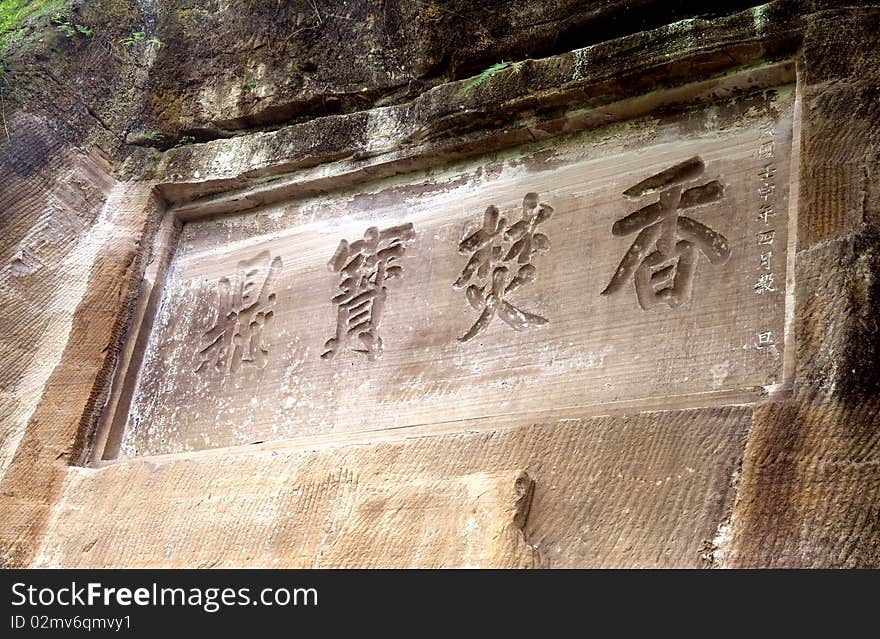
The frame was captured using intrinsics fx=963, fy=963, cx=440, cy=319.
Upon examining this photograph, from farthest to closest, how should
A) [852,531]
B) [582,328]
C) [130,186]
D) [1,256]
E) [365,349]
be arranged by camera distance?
1. [130,186]
2. [1,256]
3. [365,349]
4. [582,328]
5. [852,531]

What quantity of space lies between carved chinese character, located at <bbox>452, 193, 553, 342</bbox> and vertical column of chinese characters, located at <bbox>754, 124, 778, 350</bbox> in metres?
0.74

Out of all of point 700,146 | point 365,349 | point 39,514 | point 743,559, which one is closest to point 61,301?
point 39,514

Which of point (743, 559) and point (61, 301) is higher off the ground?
point (61, 301)

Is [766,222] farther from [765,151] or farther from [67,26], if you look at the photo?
[67,26]

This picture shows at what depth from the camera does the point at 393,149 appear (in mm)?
3951

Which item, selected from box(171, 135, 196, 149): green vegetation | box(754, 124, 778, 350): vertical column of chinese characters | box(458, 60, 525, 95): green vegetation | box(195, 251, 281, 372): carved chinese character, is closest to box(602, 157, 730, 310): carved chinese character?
box(754, 124, 778, 350): vertical column of chinese characters

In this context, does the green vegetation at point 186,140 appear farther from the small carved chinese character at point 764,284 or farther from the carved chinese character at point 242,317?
the small carved chinese character at point 764,284

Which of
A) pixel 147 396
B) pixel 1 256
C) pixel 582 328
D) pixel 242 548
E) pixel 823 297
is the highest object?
pixel 1 256

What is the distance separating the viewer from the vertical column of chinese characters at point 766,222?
114 inches

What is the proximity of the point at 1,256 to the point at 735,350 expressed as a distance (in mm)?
3122

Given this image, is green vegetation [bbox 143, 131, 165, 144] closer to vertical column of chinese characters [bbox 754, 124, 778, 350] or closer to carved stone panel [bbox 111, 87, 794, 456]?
carved stone panel [bbox 111, 87, 794, 456]

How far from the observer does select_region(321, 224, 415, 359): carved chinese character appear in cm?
365

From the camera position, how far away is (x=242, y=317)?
403 centimetres

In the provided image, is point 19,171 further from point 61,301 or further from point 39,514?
point 39,514
